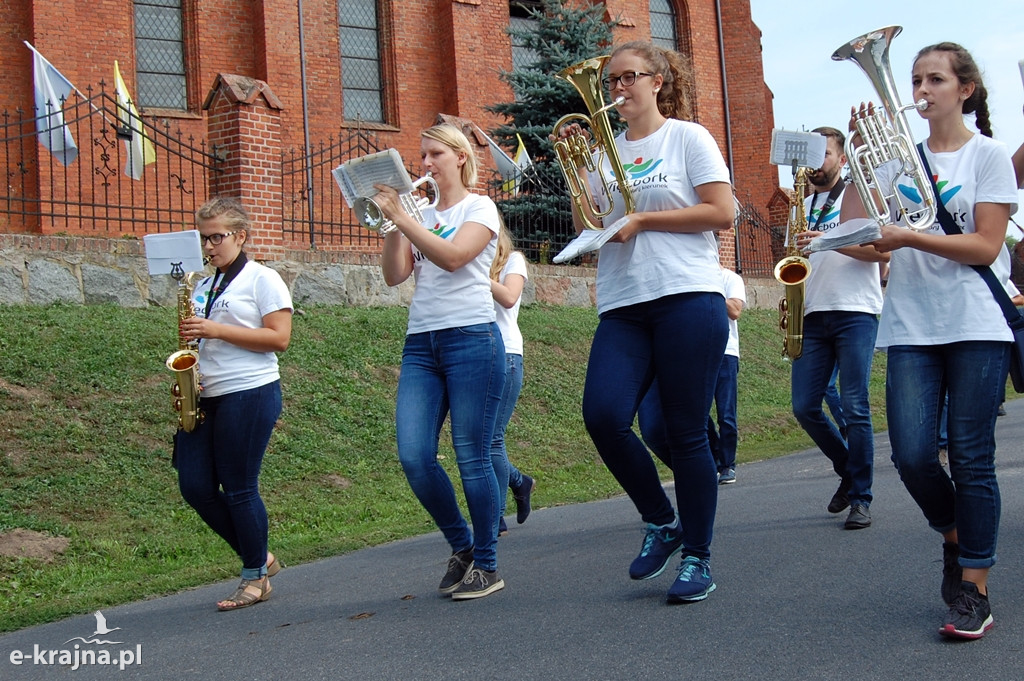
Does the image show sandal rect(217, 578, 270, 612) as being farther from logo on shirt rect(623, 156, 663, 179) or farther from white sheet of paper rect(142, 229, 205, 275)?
logo on shirt rect(623, 156, 663, 179)

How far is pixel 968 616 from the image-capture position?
12.9ft

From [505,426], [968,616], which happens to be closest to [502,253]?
[505,426]

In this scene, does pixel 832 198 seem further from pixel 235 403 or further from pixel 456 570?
pixel 235 403

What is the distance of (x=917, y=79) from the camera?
4.33 metres

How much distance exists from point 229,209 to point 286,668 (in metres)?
2.48

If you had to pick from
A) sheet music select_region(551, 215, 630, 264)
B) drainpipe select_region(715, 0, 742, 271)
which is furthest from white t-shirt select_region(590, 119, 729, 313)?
drainpipe select_region(715, 0, 742, 271)

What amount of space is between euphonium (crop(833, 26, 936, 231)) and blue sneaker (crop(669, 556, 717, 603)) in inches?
60.0

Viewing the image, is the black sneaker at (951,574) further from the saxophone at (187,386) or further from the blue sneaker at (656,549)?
the saxophone at (187,386)

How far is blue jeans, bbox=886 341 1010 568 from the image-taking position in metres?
4.10

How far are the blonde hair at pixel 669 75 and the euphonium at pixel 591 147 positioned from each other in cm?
15

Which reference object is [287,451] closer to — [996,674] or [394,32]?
[996,674]

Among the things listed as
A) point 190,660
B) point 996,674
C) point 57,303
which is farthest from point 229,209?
point 57,303

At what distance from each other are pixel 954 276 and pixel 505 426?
3402mm

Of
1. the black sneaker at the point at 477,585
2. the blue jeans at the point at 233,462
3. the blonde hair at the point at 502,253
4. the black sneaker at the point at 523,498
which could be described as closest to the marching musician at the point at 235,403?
the blue jeans at the point at 233,462
